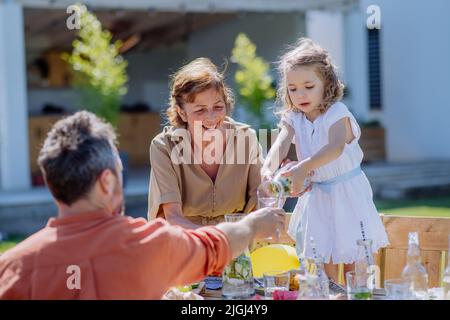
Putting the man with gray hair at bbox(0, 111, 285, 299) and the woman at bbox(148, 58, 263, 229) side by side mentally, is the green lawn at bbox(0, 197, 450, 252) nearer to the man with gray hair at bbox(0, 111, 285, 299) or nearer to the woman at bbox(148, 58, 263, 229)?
the woman at bbox(148, 58, 263, 229)

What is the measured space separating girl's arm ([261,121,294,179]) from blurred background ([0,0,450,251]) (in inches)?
248

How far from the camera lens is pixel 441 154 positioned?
14000 millimetres

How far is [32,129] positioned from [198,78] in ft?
38.1

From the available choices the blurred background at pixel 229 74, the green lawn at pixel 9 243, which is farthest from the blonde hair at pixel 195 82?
the blurred background at pixel 229 74

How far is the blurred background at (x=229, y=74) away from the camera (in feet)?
38.0

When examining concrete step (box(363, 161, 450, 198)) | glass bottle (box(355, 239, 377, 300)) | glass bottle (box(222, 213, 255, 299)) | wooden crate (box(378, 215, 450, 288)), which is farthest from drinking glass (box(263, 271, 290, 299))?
concrete step (box(363, 161, 450, 198))

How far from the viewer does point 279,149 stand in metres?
3.26

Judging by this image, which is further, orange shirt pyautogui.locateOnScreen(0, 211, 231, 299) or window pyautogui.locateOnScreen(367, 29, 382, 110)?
window pyautogui.locateOnScreen(367, 29, 382, 110)

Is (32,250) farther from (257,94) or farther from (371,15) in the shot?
(257,94)

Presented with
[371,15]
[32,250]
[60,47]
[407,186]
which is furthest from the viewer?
[60,47]

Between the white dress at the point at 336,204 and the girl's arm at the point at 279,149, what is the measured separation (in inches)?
1.8


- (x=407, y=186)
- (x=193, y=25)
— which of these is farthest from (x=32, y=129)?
(x=407, y=186)

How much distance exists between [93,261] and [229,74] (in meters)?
15.6

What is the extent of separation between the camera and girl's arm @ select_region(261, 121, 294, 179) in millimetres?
3158
